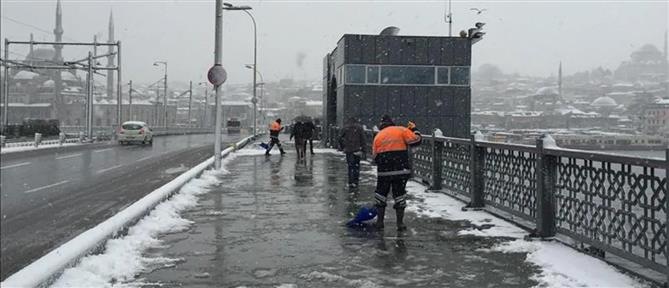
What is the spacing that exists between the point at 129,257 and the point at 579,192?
5004 mm

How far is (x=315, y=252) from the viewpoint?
709cm

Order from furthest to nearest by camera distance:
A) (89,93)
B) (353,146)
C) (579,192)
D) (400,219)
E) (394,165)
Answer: (89,93) → (353,146) → (400,219) → (394,165) → (579,192)

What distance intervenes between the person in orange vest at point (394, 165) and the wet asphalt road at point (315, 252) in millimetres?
367

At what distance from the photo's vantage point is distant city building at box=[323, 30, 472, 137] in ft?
100.0

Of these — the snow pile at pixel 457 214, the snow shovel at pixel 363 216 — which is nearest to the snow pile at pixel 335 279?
the snow shovel at pixel 363 216

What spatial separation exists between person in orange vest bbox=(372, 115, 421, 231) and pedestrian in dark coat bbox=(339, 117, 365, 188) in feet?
16.7

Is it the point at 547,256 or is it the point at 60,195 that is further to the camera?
the point at 60,195

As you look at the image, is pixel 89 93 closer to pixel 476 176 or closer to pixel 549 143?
pixel 476 176

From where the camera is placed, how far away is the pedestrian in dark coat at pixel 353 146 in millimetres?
13821

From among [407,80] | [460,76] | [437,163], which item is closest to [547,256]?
[437,163]

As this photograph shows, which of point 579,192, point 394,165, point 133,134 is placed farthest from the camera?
point 133,134

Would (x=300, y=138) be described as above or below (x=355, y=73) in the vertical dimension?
below

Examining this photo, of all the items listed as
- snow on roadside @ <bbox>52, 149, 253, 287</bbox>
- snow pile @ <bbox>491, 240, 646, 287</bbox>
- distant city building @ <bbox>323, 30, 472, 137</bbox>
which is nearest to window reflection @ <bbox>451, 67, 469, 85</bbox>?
distant city building @ <bbox>323, 30, 472, 137</bbox>

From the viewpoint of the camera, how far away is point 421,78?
31.4 m
